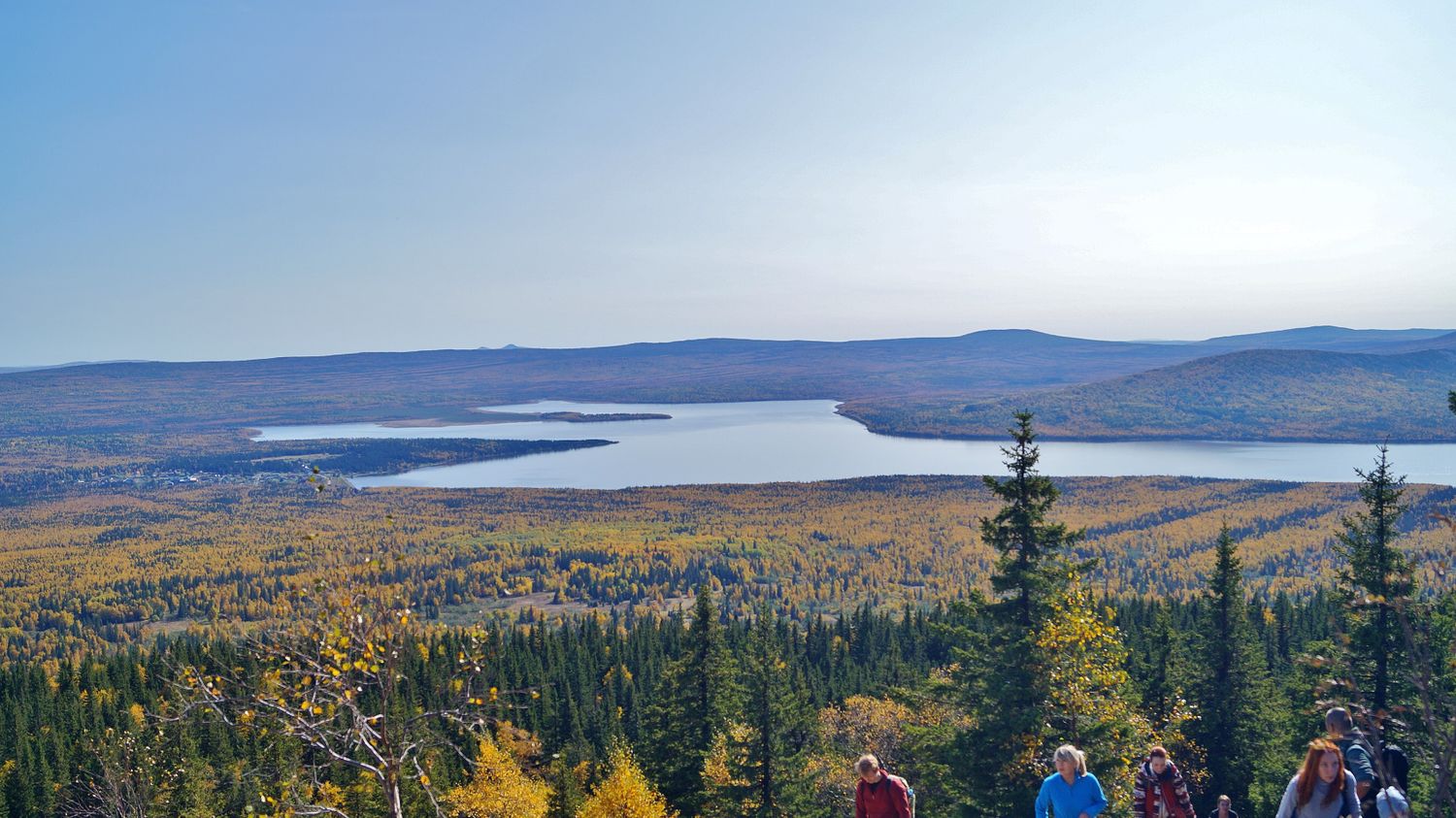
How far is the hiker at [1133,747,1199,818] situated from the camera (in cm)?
855

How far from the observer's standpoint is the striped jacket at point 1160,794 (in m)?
8.56

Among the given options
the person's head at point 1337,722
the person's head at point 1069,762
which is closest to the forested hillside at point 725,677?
the person's head at point 1337,722

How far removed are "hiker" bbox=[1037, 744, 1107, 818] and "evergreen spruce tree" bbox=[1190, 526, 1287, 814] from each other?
17058 mm

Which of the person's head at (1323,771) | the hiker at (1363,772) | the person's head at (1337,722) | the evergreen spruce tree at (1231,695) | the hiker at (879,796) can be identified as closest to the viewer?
the person's head at (1323,771)

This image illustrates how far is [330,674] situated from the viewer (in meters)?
6.88

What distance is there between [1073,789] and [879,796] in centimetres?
197

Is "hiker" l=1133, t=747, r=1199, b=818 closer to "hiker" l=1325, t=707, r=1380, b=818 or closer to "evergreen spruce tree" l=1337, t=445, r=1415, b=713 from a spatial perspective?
"hiker" l=1325, t=707, r=1380, b=818

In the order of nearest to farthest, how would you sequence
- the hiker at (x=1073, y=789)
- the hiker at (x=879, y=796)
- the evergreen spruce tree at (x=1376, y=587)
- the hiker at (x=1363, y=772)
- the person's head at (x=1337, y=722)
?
the person's head at (x=1337, y=722), the hiker at (x=1363, y=772), the hiker at (x=1073, y=789), the hiker at (x=879, y=796), the evergreen spruce tree at (x=1376, y=587)

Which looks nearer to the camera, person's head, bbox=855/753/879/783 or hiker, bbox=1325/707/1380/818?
hiker, bbox=1325/707/1380/818

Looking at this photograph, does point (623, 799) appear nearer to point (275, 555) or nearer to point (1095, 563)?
point (1095, 563)

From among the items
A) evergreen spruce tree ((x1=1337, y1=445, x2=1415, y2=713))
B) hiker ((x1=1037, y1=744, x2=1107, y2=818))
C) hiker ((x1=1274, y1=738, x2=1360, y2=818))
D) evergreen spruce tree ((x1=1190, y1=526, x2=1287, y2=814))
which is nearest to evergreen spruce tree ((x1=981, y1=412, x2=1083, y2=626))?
hiker ((x1=1037, y1=744, x2=1107, y2=818))

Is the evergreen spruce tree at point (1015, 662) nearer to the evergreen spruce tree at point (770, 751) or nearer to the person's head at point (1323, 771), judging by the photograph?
the evergreen spruce tree at point (770, 751)

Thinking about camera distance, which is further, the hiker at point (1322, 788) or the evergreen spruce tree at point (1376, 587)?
the evergreen spruce tree at point (1376, 587)

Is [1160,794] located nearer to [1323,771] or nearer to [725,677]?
[1323,771]
